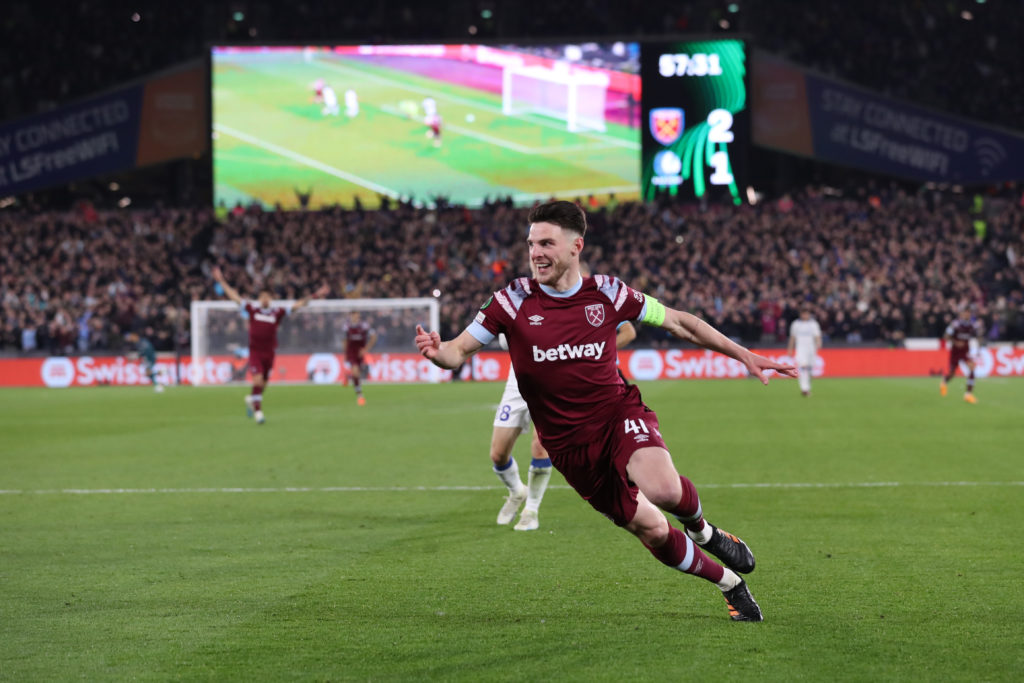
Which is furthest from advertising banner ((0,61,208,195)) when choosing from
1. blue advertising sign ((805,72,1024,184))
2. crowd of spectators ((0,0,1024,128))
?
blue advertising sign ((805,72,1024,184))

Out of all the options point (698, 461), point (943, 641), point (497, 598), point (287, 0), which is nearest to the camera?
point (943, 641)

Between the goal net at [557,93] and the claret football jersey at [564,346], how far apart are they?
3803cm

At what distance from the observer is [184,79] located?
47.1m

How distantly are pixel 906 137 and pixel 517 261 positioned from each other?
16.7 metres

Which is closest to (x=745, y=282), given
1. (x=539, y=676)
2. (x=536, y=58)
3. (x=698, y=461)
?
(x=536, y=58)

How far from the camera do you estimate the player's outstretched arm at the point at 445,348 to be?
20.7 feet

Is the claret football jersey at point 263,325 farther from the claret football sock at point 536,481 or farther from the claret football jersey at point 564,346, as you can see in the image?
the claret football jersey at point 564,346

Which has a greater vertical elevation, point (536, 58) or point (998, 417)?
point (536, 58)

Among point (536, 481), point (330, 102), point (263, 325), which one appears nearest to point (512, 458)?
A: point (536, 481)

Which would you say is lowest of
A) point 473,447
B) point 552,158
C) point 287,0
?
point 473,447

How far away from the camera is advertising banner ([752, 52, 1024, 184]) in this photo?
1828 inches

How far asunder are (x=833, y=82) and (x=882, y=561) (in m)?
40.9

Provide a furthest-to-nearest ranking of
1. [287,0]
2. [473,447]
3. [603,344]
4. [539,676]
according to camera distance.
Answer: [287,0] → [473,447] → [603,344] → [539,676]

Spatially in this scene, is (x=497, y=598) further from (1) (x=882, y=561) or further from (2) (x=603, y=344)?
(1) (x=882, y=561)
